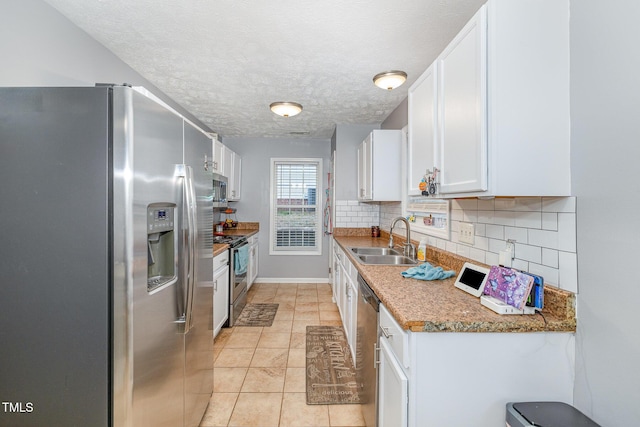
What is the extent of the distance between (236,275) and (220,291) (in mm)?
448

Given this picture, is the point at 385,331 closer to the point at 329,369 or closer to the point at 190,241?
the point at 190,241

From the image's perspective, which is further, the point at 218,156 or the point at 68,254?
the point at 218,156

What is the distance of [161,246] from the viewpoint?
54.4 inches

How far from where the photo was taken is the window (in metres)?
5.16

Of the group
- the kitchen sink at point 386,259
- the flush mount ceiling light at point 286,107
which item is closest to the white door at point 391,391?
the kitchen sink at point 386,259

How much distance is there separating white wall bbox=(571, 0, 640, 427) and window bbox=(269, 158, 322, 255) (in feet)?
13.7

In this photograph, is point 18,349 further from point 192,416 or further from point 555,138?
point 555,138

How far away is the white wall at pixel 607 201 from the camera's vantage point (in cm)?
91

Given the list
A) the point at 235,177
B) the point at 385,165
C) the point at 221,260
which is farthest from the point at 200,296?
the point at 235,177

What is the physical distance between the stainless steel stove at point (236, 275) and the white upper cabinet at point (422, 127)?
2200 millimetres

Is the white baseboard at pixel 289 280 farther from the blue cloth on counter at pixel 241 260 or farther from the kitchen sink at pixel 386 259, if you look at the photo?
the kitchen sink at pixel 386 259

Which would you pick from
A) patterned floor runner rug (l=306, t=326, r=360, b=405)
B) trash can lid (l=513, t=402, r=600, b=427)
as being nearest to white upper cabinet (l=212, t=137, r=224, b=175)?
patterned floor runner rug (l=306, t=326, r=360, b=405)

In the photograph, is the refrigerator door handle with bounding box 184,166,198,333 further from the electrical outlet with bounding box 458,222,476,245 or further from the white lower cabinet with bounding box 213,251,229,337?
the electrical outlet with bounding box 458,222,476,245

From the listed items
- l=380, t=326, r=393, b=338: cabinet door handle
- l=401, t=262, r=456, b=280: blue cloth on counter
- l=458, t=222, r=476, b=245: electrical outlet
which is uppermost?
l=458, t=222, r=476, b=245: electrical outlet
